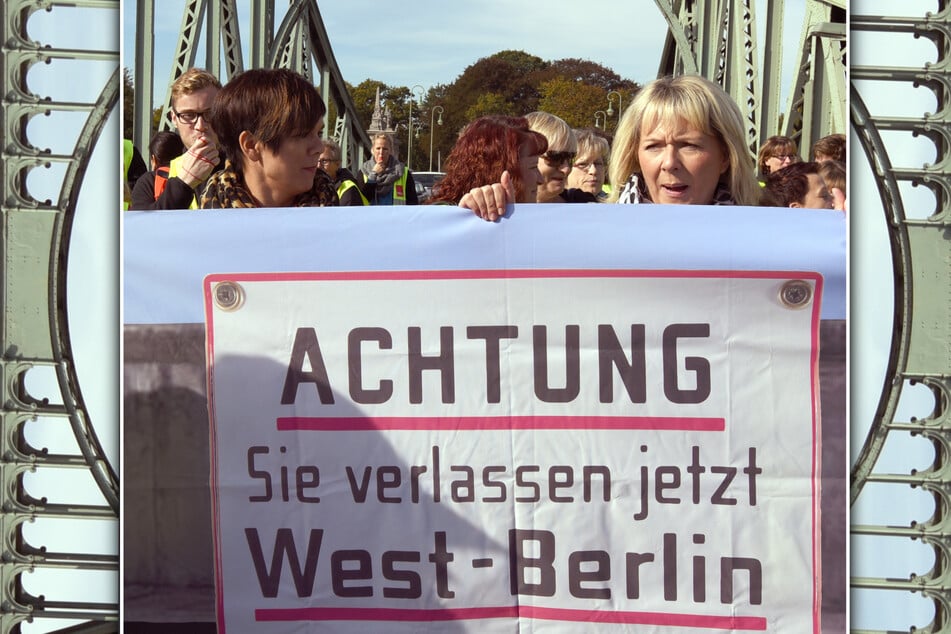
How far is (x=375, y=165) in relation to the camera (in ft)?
30.0

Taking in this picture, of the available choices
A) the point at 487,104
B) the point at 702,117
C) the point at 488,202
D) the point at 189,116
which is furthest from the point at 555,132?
the point at 487,104

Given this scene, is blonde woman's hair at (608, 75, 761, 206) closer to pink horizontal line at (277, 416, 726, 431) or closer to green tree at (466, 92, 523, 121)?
pink horizontal line at (277, 416, 726, 431)

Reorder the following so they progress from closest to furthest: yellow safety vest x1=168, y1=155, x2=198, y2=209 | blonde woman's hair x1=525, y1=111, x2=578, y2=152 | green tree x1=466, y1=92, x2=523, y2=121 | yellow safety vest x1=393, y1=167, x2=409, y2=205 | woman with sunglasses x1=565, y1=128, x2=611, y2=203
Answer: yellow safety vest x1=168, y1=155, x2=198, y2=209
blonde woman's hair x1=525, y1=111, x2=578, y2=152
woman with sunglasses x1=565, y1=128, x2=611, y2=203
yellow safety vest x1=393, y1=167, x2=409, y2=205
green tree x1=466, y1=92, x2=523, y2=121

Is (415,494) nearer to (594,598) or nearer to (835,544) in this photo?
(594,598)

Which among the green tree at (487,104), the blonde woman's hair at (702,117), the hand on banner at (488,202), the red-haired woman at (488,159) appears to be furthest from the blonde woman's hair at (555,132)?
the green tree at (487,104)

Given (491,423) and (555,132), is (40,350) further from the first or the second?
(555,132)

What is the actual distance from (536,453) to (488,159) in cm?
103

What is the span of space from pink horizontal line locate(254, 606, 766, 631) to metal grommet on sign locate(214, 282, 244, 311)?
0.74 metres

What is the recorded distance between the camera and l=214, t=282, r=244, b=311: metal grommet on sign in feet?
9.84

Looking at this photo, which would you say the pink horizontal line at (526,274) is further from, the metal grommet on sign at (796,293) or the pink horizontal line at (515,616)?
the pink horizontal line at (515,616)

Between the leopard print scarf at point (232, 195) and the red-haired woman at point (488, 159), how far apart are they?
0.33 metres

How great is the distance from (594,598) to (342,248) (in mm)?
1021

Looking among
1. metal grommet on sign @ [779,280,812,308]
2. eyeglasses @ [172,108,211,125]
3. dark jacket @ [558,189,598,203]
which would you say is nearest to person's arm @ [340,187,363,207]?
eyeglasses @ [172,108,211,125]

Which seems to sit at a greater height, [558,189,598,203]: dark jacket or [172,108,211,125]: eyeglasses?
[172,108,211,125]: eyeglasses
